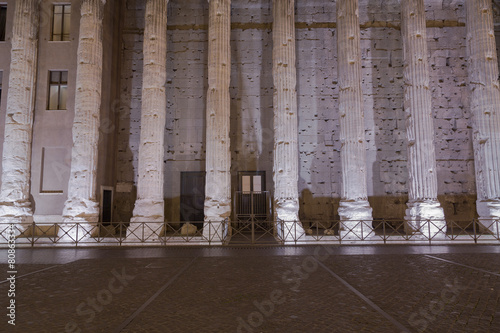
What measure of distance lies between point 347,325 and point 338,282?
6.76 ft

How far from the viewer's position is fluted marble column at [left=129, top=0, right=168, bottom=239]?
13.7 metres

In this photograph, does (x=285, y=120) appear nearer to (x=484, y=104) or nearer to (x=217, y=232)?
(x=217, y=232)

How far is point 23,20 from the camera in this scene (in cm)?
1479

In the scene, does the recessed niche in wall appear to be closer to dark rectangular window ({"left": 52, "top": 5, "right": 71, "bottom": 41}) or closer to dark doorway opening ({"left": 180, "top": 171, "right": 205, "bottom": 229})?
dark rectangular window ({"left": 52, "top": 5, "right": 71, "bottom": 41})

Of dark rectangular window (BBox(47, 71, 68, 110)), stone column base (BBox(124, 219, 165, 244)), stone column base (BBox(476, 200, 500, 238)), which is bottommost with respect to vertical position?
stone column base (BBox(124, 219, 165, 244))

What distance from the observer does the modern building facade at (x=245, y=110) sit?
13906 millimetres

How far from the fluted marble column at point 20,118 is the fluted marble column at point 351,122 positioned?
39.9 feet

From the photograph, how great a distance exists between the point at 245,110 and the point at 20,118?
31.1ft

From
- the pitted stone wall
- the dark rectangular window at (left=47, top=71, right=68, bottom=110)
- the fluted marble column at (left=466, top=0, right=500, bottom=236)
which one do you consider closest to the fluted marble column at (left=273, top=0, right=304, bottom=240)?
the pitted stone wall

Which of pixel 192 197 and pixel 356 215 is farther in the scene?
pixel 192 197

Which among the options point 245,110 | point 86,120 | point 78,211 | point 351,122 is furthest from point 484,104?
point 78,211

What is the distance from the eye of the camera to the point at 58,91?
1550 cm

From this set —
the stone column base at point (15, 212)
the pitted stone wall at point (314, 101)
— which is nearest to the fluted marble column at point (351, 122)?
the pitted stone wall at point (314, 101)

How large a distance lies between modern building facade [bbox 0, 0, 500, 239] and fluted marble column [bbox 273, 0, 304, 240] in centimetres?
6
